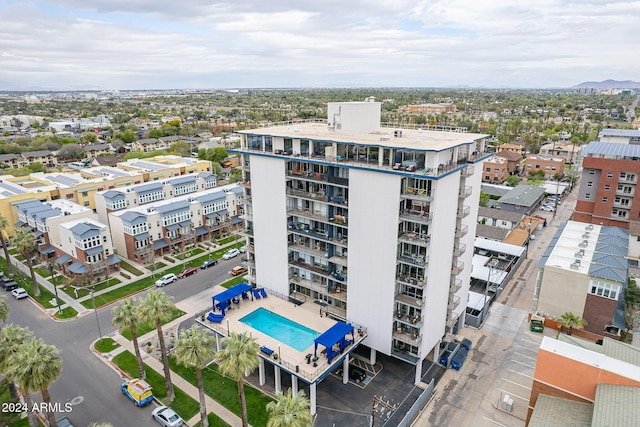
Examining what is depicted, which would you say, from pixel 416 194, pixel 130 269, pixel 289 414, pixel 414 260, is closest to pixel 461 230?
pixel 414 260

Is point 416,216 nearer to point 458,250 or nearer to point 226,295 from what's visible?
point 458,250

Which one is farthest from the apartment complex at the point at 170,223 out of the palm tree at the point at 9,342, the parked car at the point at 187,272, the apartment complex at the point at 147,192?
the palm tree at the point at 9,342

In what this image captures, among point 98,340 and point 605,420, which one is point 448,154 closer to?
point 605,420

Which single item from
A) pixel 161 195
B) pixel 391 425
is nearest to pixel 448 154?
pixel 391 425

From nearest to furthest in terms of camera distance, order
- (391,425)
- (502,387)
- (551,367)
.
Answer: (551,367)
(391,425)
(502,387)

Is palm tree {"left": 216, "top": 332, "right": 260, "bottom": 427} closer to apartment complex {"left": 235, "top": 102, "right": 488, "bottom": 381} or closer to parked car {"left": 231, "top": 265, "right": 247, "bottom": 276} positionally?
apartment complex {"left": 235, "top": 102, "right": 488, "bottom": 381}

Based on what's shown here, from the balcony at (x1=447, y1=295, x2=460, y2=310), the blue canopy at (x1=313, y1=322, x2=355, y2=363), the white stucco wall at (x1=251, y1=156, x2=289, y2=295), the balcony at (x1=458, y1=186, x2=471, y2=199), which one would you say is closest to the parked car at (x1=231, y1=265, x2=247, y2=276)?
the white stucco wall at (x1=251, y1=156, x2=289, y2=295)

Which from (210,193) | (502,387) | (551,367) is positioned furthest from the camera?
(210,193)
